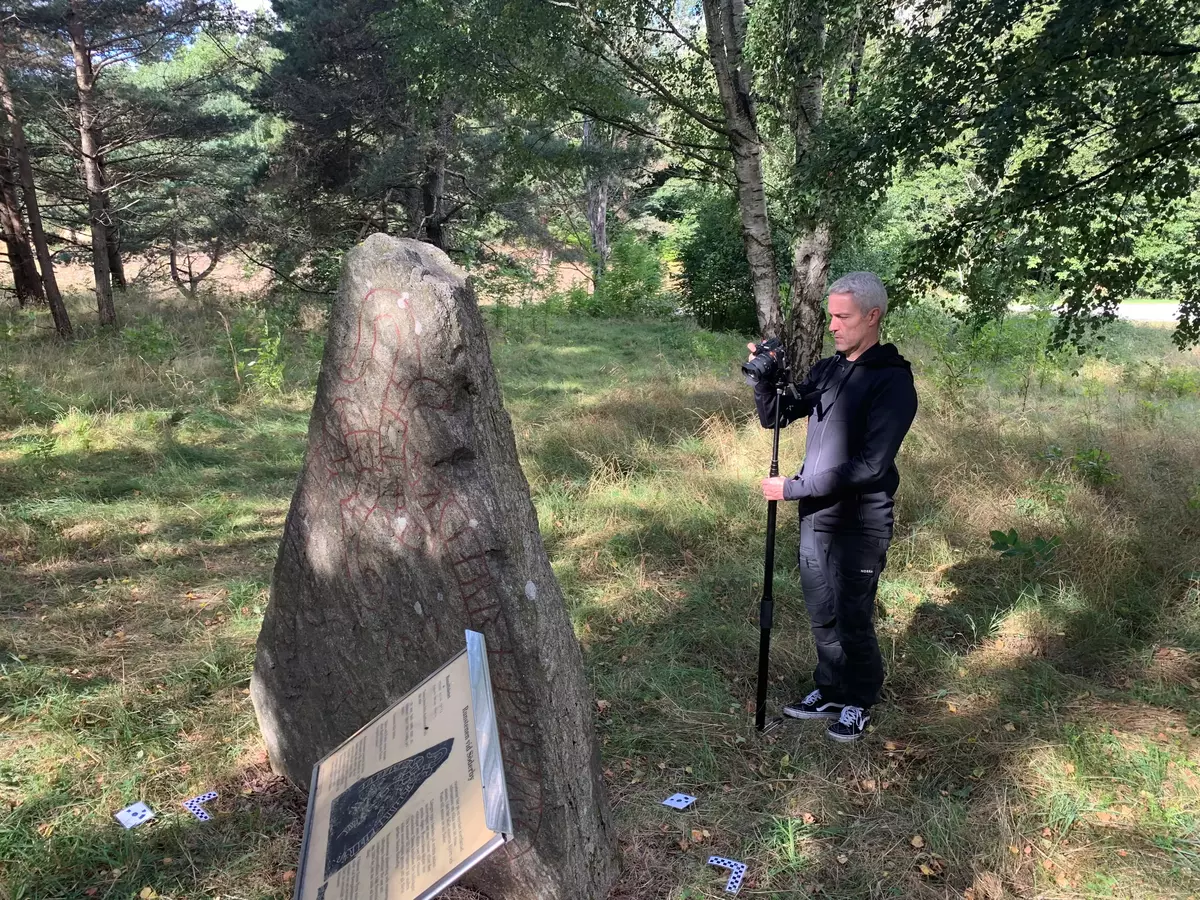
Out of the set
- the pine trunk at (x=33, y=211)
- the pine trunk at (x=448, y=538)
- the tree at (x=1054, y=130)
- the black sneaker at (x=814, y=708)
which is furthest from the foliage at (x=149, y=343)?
the black sneaker at (x=814, y=708)

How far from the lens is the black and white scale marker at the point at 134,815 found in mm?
2637

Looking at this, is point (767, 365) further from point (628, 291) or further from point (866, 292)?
point (628, 291)

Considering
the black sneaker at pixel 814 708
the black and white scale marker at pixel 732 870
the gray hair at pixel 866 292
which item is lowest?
the black and white scale marker at pixel 732 870

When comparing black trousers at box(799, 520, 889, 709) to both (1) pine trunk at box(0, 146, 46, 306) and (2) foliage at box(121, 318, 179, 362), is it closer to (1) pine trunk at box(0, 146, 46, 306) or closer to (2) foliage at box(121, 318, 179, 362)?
(2) foliage at box(121, 318, 179, 362)

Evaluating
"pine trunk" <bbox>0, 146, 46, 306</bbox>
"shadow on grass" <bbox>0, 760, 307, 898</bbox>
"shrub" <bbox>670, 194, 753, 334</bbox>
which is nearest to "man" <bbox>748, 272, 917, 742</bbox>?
"shadow on grass" <bbox>0, 760, 307, 898</bbox>

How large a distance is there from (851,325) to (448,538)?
171 centimetres

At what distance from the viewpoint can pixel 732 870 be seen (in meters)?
2.54

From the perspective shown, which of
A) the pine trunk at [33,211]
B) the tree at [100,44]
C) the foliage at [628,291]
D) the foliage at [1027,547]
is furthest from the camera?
the foliage at [628,291]

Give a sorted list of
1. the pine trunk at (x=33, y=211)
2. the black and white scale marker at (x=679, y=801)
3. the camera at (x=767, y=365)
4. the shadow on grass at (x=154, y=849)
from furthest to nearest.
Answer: the pine trunk at (x=33, y=211) → the camera at (x=767, y=365) → the black and white scale marker at (x=679, y=801) → the shadow on grass at (x=154, y=849)

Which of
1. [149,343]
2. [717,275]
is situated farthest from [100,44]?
[717,275]

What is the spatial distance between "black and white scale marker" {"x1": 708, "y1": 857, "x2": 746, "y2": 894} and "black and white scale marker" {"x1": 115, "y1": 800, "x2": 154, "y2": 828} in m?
2.03

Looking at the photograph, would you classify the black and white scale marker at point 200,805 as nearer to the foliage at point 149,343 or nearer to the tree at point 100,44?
the foliage at point 149,343

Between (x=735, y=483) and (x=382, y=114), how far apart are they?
11391 millimetres

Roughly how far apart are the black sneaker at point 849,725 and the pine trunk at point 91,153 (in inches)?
476
